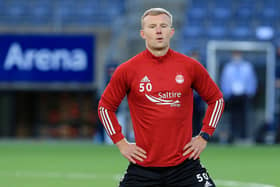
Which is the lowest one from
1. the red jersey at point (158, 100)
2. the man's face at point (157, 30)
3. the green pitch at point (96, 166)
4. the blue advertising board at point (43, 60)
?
the green pitch at point (96, 166)

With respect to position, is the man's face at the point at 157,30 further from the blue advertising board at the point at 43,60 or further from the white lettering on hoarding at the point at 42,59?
the white lettering on hoarding at the point at 42,59

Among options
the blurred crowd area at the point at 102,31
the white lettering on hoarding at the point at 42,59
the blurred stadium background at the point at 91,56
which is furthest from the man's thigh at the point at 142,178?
the white lettering on hoarding at the point at 42,59

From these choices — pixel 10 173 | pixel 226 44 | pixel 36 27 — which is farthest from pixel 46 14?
pixel 10 173

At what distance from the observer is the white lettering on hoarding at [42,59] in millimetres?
16562

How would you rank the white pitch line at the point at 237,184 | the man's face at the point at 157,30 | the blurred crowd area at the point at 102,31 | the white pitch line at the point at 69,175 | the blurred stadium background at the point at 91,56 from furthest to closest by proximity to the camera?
the blurred crowd area at the point at 102,31 → the blurred stadium background at the point at 91,56 → the white pitch line at the point at 69,175 → the white pitch line at the point at 237,184 → the man's face at the point at 157,30

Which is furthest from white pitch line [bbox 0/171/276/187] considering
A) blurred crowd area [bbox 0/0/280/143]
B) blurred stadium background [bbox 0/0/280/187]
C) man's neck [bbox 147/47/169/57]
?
blurred crowd area [bbox 0/0/280/143]

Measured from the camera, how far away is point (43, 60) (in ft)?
54.7

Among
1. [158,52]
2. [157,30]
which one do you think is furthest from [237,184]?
[157,30]

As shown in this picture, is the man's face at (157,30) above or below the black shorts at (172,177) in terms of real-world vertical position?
above

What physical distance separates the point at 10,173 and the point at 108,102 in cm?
482

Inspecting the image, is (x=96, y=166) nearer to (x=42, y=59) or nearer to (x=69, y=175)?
(x=69, y=175)

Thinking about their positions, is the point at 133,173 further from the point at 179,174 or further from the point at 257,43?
the point at 257,43

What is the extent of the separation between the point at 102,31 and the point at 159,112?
15.6 m

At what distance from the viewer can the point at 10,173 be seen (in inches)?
357
